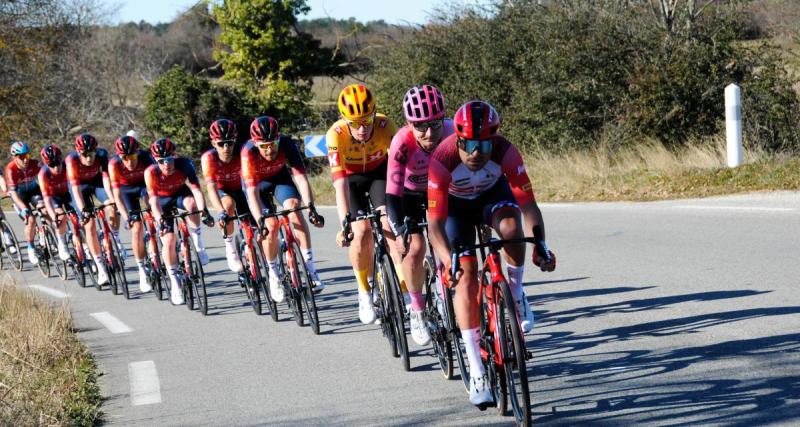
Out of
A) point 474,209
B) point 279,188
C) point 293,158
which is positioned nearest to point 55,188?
point 279,188

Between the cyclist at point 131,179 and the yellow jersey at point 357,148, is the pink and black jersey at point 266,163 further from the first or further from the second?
the cyclist at point 131,179

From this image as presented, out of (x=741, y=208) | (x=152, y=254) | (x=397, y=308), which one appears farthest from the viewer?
(x=741, y=208)

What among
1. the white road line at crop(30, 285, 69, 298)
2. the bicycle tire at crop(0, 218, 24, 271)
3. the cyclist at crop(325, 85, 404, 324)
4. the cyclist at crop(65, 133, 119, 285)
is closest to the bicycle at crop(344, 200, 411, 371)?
the cyclist at crop(325, 85, 404, 324)

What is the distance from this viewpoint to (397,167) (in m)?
7.13

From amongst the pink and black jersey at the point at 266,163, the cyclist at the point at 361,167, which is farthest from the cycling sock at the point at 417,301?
the pink and black jersey at the point at 266,163

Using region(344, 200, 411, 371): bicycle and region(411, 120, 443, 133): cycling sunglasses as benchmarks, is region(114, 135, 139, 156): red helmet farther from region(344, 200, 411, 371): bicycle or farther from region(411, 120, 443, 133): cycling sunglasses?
region(411, 120, 443, 133): cycling sunglasses

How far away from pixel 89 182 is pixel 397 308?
8155 millimetres

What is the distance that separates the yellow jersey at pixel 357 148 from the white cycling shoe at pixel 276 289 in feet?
5.43

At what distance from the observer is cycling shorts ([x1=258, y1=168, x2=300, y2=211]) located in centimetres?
1021

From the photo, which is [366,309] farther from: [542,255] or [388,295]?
[542,255]

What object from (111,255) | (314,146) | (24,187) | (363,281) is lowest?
(111,255)

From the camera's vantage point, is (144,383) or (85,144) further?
(85,144)

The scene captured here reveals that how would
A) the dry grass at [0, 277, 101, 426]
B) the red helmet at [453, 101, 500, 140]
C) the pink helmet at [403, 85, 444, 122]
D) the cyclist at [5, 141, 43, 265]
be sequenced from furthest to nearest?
the cyclist at [5, 141, 43, 265] < the pink helmet at [403, 85, 444, 122] < the dry grass at [0, 277, 101, 426] < the red helmet at [453, 101, 500, 140]

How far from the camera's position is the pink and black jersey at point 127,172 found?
12789 millimetres
